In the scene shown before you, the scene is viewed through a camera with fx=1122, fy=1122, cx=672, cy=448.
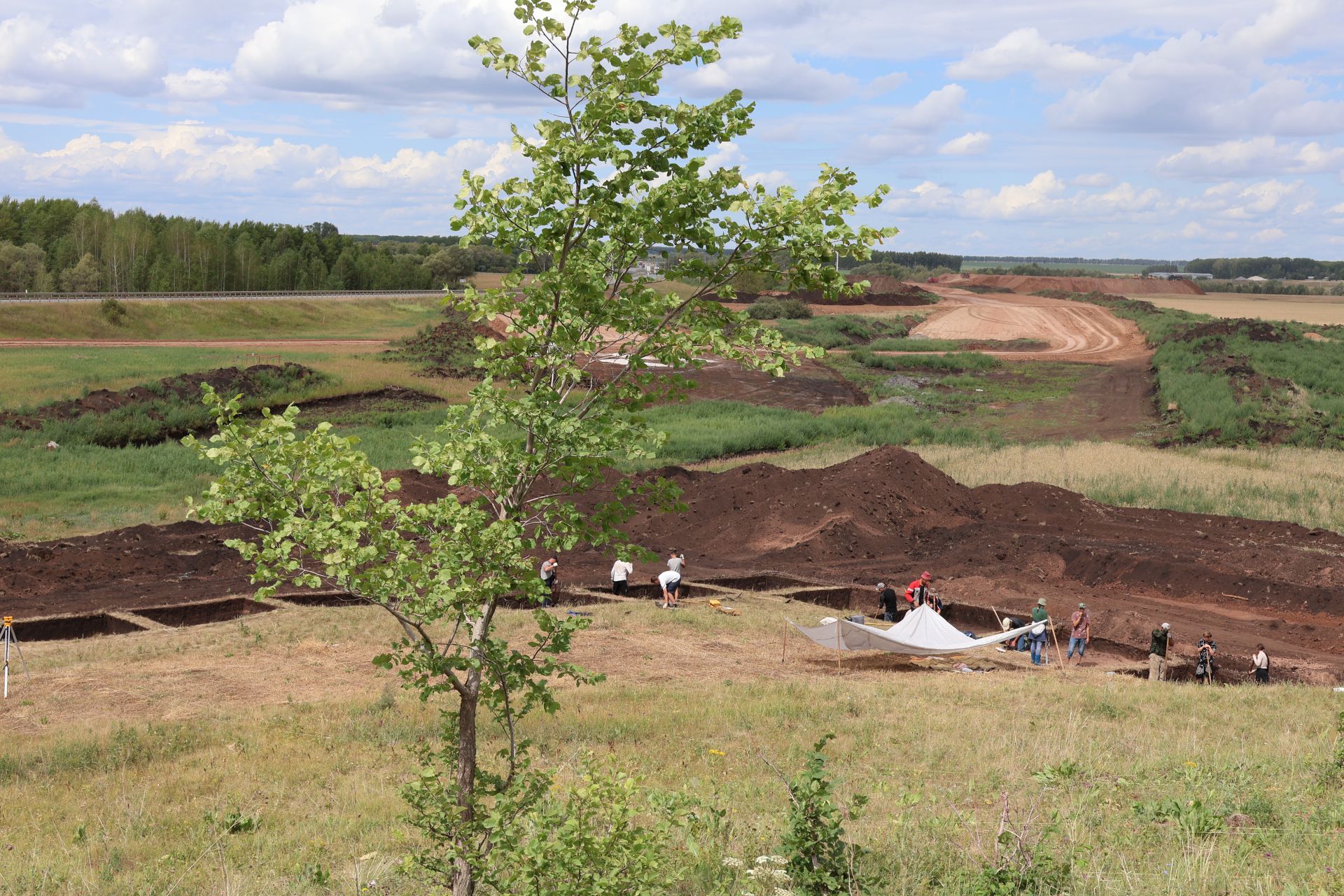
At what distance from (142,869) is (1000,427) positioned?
5265cm

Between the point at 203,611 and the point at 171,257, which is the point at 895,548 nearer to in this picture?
the point at 203,611

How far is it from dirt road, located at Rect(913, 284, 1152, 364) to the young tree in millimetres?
80086

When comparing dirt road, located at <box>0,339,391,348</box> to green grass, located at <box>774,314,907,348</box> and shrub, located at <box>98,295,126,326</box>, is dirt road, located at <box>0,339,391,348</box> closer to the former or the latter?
shrub, located at <box>98,295,126,326</box>

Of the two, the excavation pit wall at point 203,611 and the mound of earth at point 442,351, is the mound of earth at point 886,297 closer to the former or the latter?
the mound of earth at point 442,351

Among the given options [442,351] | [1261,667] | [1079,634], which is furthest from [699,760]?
[442,351]

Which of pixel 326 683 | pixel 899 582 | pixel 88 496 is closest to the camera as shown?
pixel 326 683

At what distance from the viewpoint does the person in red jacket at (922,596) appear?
975 inches

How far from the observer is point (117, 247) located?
10381 cm

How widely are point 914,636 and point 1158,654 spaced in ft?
15.5

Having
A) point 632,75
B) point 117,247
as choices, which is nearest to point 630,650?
point 632,75

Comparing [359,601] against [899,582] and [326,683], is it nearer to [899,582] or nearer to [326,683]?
[326,683]

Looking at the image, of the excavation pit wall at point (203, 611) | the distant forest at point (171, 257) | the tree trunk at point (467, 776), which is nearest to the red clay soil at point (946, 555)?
the excavation pit wall at point (203, 611)

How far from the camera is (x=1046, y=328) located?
104 metres

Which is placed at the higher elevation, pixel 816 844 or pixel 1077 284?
pixel 1077 284
